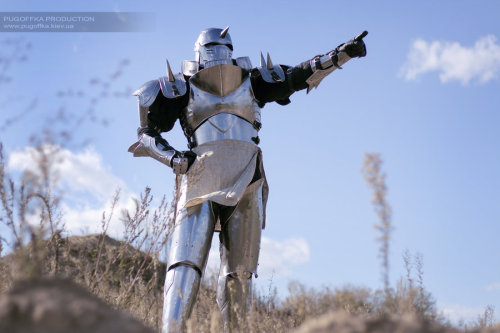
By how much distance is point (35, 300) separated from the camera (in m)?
1.34

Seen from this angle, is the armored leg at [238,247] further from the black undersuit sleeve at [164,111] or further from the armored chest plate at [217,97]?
the black undersuit sleeve at [164,111]

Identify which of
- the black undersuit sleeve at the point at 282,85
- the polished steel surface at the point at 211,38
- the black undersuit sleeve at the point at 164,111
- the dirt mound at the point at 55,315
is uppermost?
the polished steel surface at the point at 211,38

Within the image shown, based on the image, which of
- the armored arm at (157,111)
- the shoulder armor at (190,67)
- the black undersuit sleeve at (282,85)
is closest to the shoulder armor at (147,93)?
the armored arm at (157,111)

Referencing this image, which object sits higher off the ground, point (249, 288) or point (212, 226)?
point (212, 226)

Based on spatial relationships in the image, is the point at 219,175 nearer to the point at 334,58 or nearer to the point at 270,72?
the point at 270,72

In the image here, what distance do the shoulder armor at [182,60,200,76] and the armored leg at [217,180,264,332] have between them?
41.4 inches

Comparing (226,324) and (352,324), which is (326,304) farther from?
(352,324)

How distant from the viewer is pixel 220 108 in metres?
4.30

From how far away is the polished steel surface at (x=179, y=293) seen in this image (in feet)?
11.3

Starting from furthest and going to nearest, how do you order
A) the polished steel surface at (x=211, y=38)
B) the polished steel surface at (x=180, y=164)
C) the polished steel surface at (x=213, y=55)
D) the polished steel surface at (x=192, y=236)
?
the polished steel surface at (x=211, y=38)
the polished steel surface at (x=213, y=55)
the polished steel surface at (x=180, y=164)
the polished steel surface at (x=192, y=236)

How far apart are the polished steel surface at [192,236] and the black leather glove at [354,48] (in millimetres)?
1555

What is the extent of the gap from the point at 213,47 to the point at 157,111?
0.69m

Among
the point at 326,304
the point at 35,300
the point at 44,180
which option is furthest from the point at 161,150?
the point at 326,304

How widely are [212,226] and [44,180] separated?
1908 mm
